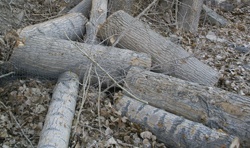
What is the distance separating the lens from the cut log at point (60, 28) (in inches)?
207

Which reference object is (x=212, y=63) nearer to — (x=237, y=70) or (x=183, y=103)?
(x=237, y=70)

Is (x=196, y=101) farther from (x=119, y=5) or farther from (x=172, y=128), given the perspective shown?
(x=119, y=5)

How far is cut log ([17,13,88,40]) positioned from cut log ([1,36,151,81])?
→ 0.33 m

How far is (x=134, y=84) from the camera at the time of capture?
4695 millimetres

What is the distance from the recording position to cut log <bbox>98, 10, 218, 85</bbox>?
524 cm

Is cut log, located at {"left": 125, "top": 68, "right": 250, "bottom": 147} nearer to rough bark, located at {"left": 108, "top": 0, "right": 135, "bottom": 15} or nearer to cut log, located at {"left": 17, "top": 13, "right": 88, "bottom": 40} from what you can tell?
cut log, located at {"left": 17, "top": 13, "right": 88, "bottom": 40}

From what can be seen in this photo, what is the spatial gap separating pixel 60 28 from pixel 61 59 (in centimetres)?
102

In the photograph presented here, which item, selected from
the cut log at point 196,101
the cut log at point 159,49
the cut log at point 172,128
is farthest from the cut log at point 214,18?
the cut log at point 172,128

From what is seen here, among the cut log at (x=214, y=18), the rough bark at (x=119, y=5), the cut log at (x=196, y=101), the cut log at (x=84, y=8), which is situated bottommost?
the cut log at (x=196, y=101)

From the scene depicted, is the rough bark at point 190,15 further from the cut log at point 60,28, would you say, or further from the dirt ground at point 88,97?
the cut log at point 60,28

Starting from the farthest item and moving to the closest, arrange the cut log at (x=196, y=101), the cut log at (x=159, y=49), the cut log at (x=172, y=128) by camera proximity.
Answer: the cut log at (x=159, y=49) < the cut log at (x=196, y=101) < the cut log at (x=172, y=128)

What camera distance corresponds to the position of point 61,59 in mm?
4875

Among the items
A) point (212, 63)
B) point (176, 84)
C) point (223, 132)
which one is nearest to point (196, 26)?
point (212, 63)

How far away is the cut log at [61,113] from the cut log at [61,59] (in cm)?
20
